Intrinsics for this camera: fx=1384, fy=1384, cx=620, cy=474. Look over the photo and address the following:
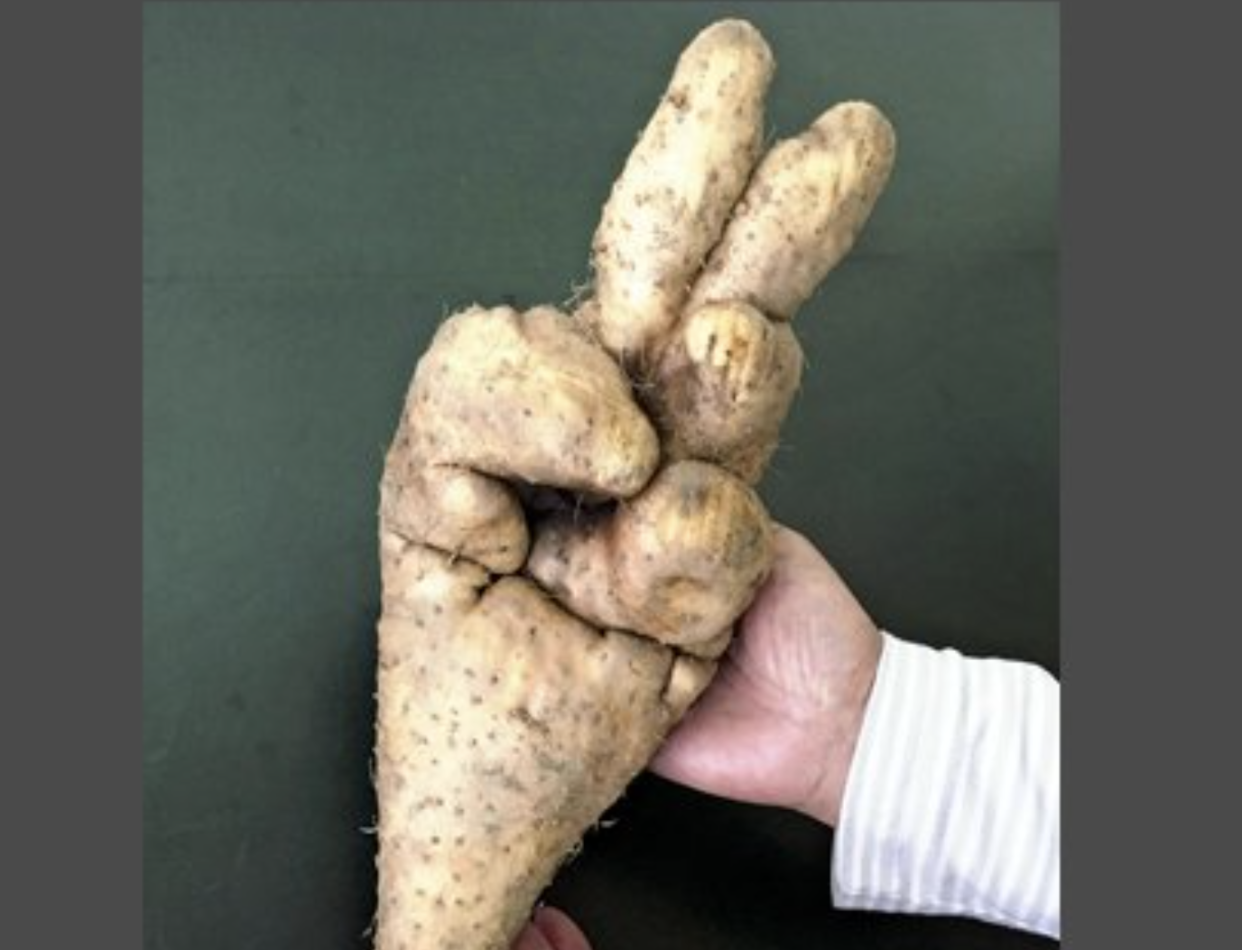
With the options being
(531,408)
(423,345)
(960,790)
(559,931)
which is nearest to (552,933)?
(559,931)

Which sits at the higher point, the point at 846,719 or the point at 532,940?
the point at 846,719

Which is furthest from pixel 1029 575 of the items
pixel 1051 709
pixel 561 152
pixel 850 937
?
pixel 561 152

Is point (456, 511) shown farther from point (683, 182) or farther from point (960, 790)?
point (960, 790)

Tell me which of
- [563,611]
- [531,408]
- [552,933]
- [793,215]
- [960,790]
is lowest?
[552,933]

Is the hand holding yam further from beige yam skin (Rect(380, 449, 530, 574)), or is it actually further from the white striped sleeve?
the white striped sleeve

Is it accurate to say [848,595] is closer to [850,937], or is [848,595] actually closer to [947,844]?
[947,844]

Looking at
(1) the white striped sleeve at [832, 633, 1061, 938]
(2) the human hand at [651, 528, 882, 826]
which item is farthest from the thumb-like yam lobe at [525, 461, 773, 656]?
(1) the white striped sleeve at [832, 633, 1061, 938]

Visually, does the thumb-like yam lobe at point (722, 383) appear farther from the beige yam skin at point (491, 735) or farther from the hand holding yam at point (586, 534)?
the beige yam skin at point (491, 735)
